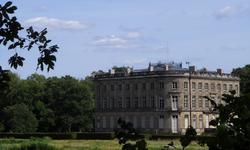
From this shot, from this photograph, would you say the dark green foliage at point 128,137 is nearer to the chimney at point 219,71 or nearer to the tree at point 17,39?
the tree at point 17,39

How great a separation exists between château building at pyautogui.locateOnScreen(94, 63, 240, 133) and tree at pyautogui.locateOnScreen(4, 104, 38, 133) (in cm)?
1118

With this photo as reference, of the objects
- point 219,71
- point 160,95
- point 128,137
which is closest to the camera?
point 128,137

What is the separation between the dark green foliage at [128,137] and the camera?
12.4 feet

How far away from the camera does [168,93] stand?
8531 centimetres

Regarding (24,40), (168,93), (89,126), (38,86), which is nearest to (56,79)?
(38,86)

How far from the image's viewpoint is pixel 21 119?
77.2 m

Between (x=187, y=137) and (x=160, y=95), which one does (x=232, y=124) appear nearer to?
(x=187, y=137)

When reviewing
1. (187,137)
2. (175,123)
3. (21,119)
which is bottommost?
(175,123)

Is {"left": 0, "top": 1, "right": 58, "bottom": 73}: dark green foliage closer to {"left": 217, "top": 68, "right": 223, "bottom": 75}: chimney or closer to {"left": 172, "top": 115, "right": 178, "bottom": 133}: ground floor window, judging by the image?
{"left": 172, "top": 115, "right": 178, "bottom": 133}: ground floor window

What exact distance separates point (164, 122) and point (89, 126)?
11.5 m

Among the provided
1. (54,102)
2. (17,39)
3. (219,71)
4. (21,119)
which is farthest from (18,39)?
(219,71)

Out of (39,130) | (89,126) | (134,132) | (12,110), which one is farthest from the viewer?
(89,126)

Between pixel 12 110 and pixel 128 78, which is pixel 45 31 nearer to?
pixel 12 110

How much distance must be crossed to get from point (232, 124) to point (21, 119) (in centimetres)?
7513
